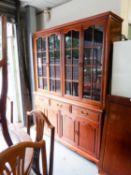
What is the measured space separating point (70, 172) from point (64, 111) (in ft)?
2.95

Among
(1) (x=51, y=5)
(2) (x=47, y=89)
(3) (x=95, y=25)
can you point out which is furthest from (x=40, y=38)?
(3) (x=95, y=25)

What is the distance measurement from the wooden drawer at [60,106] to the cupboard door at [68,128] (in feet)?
0.33

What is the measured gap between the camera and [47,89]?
2896mm

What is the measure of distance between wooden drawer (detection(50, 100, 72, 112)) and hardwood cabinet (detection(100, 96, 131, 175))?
71 cm

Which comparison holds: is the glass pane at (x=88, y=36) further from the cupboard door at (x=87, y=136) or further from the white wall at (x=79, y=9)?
the cupboard door at (x=87, y=136)

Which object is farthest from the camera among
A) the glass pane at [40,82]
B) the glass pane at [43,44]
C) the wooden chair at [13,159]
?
the glass pane at [40,82]

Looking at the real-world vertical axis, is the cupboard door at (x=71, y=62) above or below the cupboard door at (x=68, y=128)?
above

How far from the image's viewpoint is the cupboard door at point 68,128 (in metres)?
2.43

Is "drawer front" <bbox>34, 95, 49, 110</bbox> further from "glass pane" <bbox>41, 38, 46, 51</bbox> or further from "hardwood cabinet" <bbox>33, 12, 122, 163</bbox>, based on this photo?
"glass pane" <bbox>41, 38, 46, 51</bbox>

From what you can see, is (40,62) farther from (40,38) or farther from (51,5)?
(51,5)

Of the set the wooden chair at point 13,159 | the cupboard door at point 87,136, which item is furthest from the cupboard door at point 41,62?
the wooden chair at point 13,159

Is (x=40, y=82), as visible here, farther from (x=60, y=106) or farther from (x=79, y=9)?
(x=79, y=9)

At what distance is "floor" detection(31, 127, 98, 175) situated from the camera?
6.74 feet

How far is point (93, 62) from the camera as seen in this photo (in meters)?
2.06
